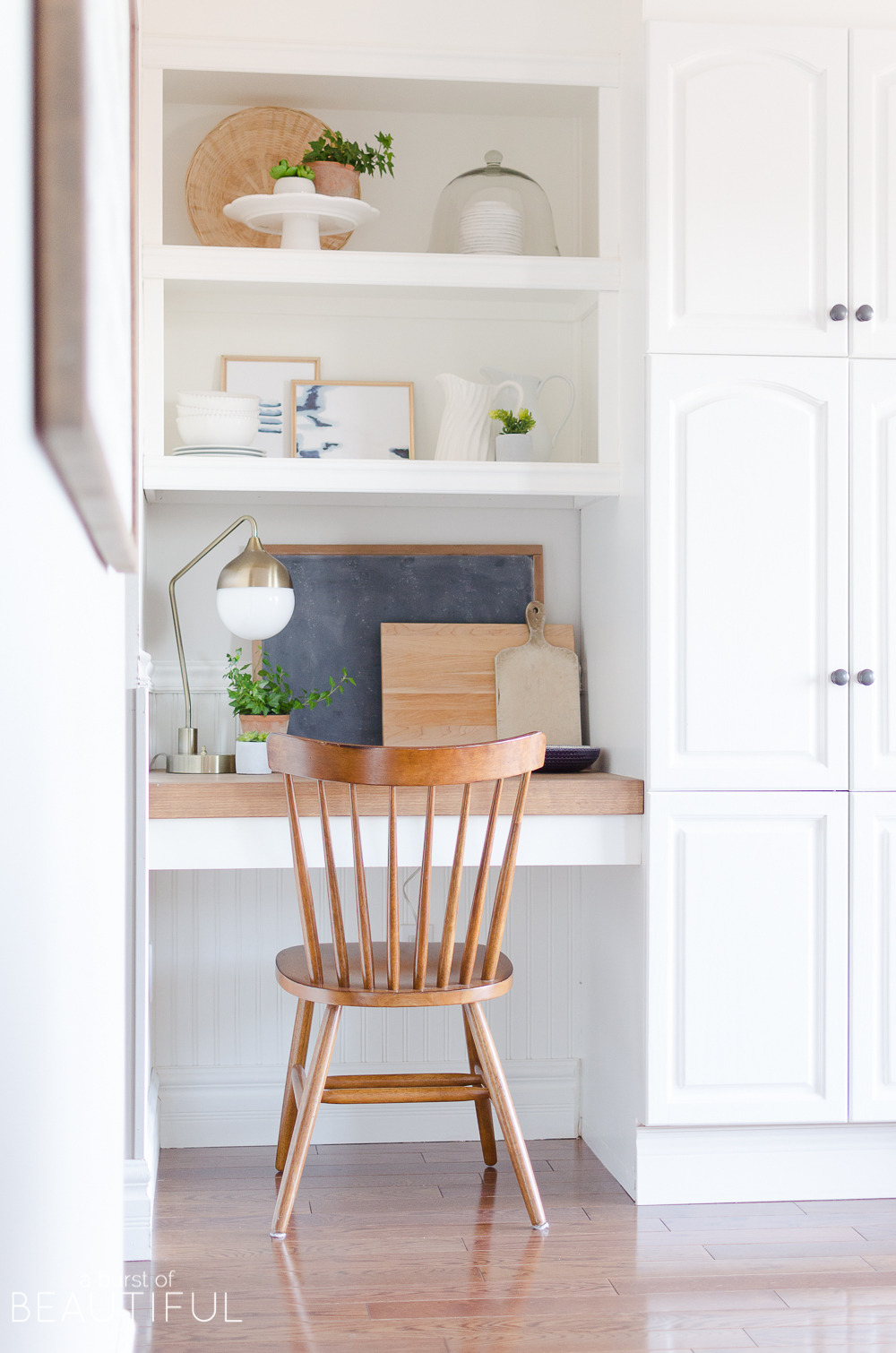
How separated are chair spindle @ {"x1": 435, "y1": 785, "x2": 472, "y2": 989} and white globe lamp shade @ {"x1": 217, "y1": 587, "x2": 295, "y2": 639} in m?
0.62

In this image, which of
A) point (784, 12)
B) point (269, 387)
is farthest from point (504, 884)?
point (784, 12)

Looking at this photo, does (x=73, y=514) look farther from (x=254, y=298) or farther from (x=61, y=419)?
(x=254, y=298)

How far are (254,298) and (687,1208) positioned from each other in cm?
218

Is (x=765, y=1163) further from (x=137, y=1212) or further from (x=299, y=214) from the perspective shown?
(x=299, y=214)

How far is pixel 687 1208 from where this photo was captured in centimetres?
228

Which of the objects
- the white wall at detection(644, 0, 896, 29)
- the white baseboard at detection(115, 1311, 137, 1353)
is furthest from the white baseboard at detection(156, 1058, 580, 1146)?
the white wall at detection(644, 0, 896, 29)

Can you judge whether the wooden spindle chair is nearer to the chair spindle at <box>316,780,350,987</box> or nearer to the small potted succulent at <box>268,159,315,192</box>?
the chair spindle at <box>316,780,350,987</box>

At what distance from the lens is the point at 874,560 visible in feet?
7.66

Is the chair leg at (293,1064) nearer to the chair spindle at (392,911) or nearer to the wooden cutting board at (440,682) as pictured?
the chair spindle at (392,911)

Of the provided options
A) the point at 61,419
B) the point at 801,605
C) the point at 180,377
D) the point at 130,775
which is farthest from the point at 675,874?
the point at 61,419

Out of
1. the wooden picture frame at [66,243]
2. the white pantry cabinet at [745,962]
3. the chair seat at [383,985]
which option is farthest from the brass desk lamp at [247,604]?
the wooden picture frame at [66,243]

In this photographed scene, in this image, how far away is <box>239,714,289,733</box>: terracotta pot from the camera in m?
2.48

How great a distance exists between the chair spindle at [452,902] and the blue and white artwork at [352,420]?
947 millimetres

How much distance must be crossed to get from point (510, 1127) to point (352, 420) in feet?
5.14
